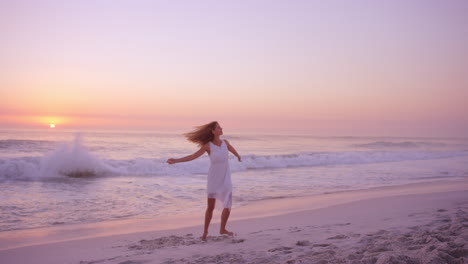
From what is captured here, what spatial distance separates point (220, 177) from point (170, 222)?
2190mm

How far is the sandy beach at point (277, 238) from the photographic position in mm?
4219

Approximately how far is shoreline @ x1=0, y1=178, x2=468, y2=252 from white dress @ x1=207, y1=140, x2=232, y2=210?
1353 mm

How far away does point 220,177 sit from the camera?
6023 mm

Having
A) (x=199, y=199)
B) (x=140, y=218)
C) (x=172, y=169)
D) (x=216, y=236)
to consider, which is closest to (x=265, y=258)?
(x=216, y=236)

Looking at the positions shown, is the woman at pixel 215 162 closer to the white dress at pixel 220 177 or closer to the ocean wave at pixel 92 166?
the white dress at pixel 220 177

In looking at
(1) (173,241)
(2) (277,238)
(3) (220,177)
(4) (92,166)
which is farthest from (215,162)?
(4) (92,166)

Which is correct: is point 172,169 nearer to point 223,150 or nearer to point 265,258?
point 223,150

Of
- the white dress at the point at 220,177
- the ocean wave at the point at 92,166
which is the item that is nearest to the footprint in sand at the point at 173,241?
the white dress at the point at 220,177

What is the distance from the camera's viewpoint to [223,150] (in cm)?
600

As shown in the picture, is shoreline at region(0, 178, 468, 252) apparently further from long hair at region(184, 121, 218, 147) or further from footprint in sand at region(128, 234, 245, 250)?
long hair at region(184, 121, 218, 147)

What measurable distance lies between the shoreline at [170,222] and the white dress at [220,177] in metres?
1.35

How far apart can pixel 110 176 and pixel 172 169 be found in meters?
3.56

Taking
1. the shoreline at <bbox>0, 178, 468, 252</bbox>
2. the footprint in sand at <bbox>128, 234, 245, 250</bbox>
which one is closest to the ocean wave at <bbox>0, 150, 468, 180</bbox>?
the shoreline at <bbox>0, 178, 468, 252</bbox>

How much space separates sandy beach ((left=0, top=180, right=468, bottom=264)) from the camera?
4.22 m
